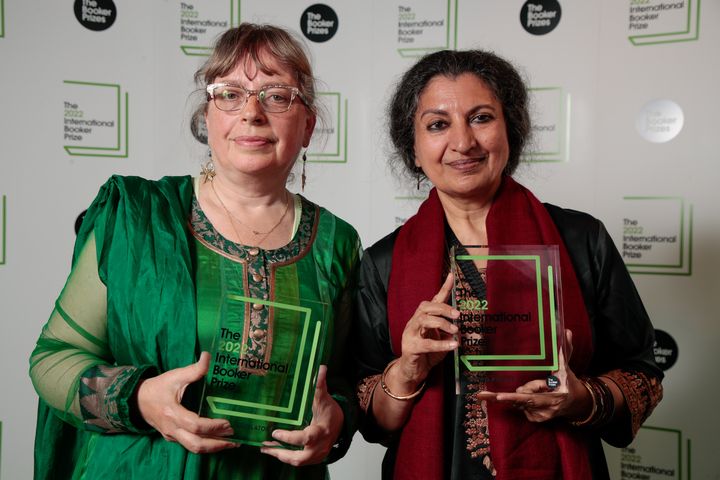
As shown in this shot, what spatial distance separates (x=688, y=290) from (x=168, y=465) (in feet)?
6.23

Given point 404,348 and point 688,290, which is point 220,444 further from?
point 688,290

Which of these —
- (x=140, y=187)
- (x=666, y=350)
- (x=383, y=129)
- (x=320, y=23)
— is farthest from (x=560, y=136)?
(x=140, y=187)

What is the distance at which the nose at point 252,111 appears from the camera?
4.77 ft

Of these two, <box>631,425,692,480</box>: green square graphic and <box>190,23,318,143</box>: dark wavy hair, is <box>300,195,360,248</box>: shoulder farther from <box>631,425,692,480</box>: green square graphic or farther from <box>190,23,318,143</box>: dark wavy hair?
<box>631,425,692,480</box>: green square graphic

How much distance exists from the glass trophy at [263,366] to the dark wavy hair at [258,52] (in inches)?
21.9

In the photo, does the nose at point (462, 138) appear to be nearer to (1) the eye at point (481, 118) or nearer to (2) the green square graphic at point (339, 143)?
(1) the eye at point (481, 118)

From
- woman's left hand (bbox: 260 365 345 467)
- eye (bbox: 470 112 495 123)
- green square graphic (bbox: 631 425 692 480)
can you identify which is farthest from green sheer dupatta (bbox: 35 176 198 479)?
green square graphic (bbox: 631 425 692 480)

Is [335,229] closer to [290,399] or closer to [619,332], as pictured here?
[290,399]

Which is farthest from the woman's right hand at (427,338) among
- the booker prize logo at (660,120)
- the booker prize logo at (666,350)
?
the booker prize logo at (660,120)

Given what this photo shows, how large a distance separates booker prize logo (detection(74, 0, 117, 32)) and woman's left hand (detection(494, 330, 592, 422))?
2149 mm

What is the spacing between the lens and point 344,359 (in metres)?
1.64

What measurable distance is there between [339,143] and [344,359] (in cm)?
140

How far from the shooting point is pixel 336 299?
61.8 inches

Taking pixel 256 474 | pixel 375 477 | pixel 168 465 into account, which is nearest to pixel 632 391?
pixel 256 474
